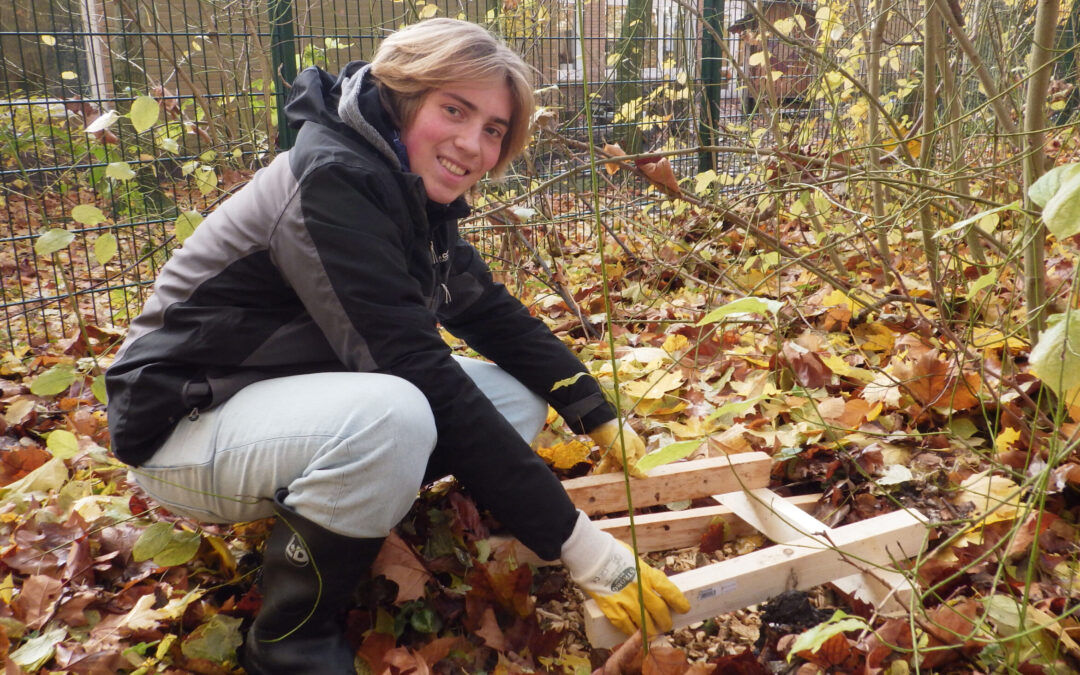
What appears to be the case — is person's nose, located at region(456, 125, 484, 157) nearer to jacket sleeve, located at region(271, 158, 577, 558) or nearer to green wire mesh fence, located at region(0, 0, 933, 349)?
jacket sleeve, located at region(271, 158, 577, 558)

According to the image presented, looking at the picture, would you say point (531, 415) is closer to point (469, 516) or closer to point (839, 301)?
point (469, 516)

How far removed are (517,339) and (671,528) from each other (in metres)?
0.58

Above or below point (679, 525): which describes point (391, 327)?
above

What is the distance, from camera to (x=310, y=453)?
1467 mm

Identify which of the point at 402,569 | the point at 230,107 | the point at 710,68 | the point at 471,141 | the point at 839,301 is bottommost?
the point at 402,569

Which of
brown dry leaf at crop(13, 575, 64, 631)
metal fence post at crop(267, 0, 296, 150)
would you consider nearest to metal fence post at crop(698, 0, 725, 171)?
metal fence post at crop(267, 0, 296, 150)

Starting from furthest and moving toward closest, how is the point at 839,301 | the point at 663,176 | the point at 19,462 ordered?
the point at 839,301 < the point at 19,462 < the point at 663,176

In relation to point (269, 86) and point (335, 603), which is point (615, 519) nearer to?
point (335, 603)

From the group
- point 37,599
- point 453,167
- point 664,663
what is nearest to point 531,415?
point 453,167

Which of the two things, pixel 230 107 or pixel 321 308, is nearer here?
pixel 321 308

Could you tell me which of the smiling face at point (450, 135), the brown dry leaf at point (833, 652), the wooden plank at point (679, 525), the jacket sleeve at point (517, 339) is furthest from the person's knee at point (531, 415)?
the brown dry leaf at point (833, 652)

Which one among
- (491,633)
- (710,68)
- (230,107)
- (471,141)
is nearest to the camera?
(491,633)

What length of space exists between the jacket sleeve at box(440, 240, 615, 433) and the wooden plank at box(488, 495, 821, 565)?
0.87 ft

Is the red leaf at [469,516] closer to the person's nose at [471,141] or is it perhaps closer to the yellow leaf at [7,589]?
the person's nose at [471,141]
